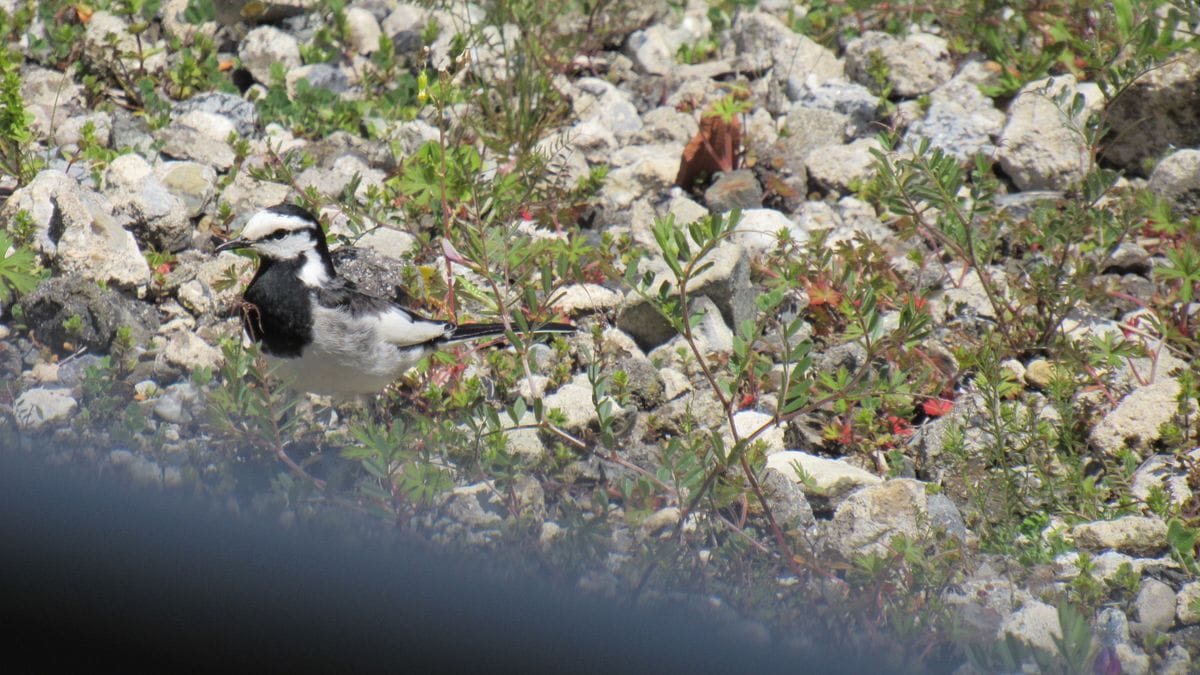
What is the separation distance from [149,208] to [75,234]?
0.39 metres

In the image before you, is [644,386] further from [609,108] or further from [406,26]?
[406,26]

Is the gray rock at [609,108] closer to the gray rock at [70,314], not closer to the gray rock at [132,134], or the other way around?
the gray rock at [132,134]

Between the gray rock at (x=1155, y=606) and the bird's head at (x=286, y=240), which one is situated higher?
the bird's head at (x=286, y=240)

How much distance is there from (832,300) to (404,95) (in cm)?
276

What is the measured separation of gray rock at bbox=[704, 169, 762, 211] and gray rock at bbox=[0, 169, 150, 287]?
8.59 ft

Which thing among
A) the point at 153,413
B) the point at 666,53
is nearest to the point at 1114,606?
the point at 153,413

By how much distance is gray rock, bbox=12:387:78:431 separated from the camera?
1947 millimetres

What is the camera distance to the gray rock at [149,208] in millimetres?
5137

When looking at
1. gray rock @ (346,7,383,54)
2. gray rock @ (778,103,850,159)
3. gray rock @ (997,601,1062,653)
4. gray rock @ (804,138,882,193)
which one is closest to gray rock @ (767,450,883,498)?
gray rock @ (997,601,1062,653)

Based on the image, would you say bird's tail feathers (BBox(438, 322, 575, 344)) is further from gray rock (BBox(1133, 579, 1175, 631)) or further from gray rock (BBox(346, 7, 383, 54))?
gray rock (BBox(346, 7, 383, 54))

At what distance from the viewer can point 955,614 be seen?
2463mm

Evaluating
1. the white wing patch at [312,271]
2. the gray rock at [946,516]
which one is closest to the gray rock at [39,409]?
the white wing patch at [312,271]

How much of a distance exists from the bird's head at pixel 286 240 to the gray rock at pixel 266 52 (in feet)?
7.09

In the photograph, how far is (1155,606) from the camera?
315 cm
